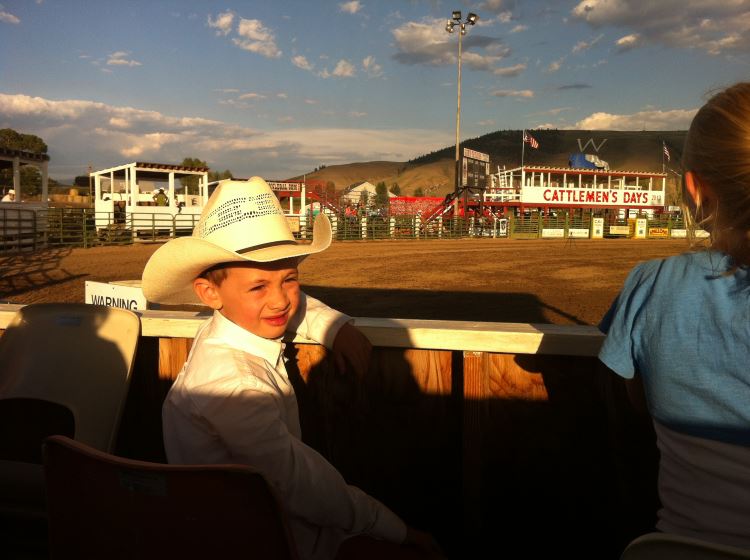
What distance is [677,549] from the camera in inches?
30.6

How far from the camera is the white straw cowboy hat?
1638mm

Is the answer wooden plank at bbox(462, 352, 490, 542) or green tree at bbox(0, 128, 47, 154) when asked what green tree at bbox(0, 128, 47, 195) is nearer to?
green tree at bbox(0, 128, 47, 154)

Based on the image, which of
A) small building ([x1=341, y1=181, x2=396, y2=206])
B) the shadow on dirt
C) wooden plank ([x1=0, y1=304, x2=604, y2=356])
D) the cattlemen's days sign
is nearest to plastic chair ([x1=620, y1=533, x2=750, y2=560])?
wooden plank ([x1=0, y1=304, x2=604, y2=356])

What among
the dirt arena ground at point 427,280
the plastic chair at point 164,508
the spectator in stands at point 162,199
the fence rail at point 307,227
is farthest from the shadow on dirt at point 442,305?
the spectator in stands at point 162,199

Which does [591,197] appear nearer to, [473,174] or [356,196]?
Answer: [473,174]

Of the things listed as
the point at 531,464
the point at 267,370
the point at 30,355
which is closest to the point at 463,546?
the point at 531,464

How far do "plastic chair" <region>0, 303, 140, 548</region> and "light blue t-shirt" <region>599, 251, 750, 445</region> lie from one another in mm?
1619

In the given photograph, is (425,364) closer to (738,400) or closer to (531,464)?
(531,464)

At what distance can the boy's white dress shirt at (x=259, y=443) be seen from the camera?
133cm

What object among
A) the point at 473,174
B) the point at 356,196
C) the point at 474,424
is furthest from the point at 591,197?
the point at 474,424

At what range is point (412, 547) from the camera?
1527 millimetres

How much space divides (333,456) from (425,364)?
458mm

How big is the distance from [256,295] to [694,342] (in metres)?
1.05

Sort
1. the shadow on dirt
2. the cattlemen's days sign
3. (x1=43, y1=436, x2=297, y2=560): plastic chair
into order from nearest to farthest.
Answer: (x1=43, y1=436, x2=297, y2=560): plastic chair, the shadow on dirt, the cattlemen's days sign
